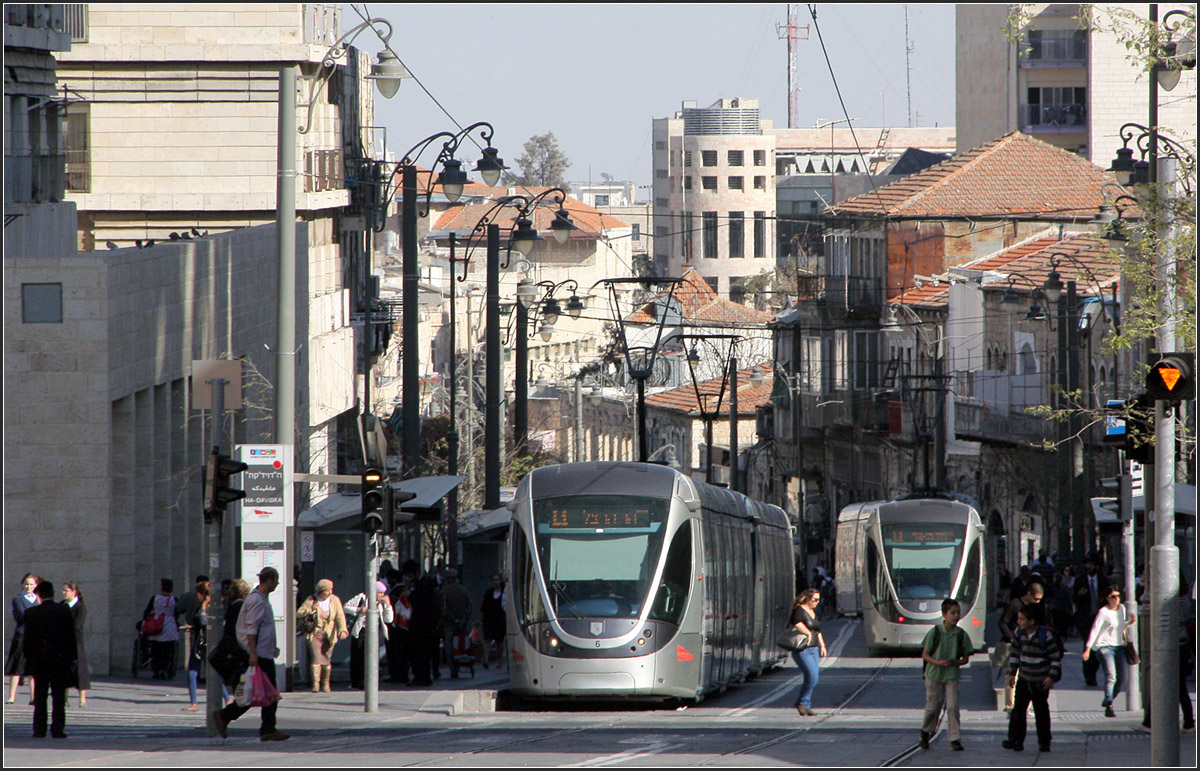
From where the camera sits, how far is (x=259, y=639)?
16953 millimetres

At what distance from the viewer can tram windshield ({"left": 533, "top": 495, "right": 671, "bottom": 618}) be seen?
1995cm

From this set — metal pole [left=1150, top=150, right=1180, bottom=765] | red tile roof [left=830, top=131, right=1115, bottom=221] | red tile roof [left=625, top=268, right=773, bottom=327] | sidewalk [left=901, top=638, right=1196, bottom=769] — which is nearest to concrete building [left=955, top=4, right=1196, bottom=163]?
red tile roof [left=830, top=131, right=1115, bottom=221]

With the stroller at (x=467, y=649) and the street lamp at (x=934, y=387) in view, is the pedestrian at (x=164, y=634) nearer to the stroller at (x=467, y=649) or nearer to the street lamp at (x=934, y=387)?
the stroller at (x=467, y=649)

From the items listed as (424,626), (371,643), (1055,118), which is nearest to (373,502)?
(371,643)

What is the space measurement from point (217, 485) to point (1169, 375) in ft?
28.7

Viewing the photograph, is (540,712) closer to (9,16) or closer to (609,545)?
(609,545)

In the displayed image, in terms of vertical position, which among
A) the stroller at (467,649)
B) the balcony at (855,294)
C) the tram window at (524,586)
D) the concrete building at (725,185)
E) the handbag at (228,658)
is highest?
the concrete building at (725,185)

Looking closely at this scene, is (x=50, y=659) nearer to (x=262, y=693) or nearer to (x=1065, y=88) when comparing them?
(x=262, y=693)

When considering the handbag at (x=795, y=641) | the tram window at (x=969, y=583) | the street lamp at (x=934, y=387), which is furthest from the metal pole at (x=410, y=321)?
the street lamp at (x=934, y=387)

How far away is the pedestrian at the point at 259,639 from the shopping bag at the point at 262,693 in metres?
0.11

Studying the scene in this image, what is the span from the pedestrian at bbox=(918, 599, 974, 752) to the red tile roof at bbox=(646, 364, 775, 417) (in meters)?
71.9

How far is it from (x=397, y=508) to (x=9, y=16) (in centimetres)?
1622

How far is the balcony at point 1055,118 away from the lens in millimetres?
83500

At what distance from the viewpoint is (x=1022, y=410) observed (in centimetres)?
5428
